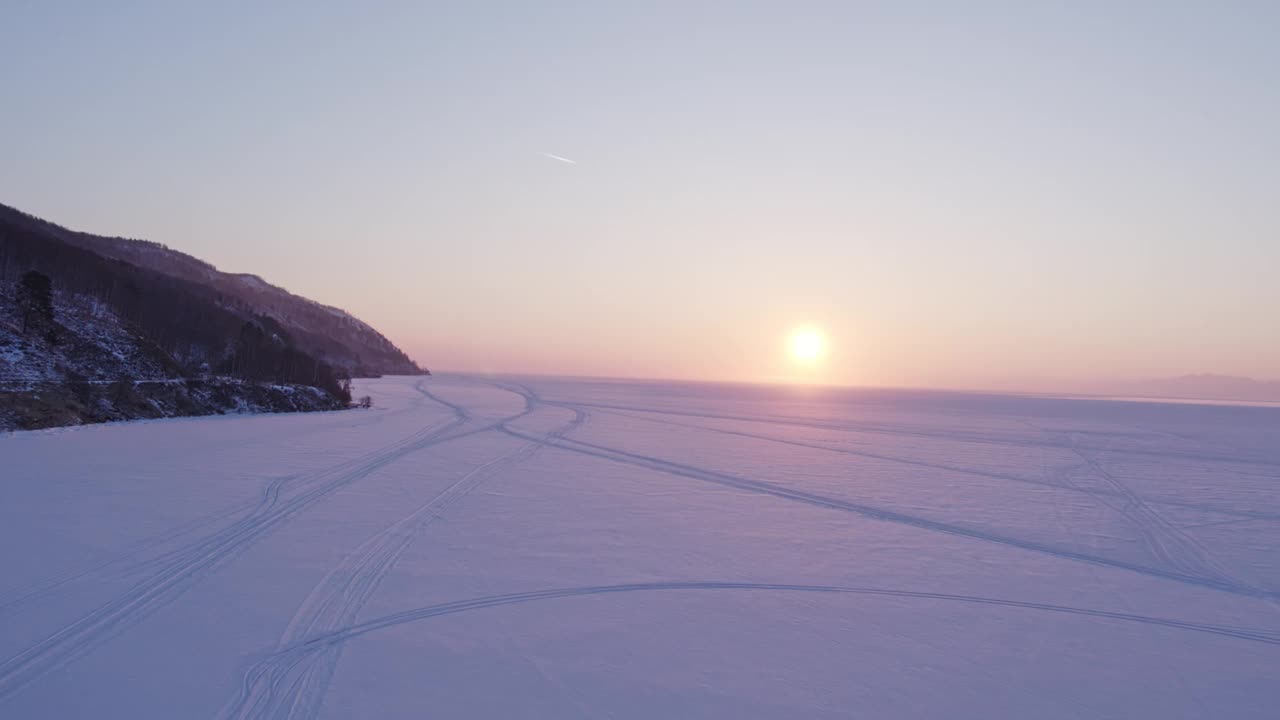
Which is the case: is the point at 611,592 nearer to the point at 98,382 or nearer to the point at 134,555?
the point at 134,555

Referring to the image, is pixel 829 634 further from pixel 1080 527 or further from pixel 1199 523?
pixel 1199 523

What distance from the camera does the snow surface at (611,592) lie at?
5.77 metres

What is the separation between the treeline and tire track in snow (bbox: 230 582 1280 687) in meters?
37.9

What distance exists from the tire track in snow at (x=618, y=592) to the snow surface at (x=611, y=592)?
0.15 ft

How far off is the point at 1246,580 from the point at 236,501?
748 inches

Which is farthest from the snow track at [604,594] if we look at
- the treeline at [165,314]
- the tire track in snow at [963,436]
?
the treeline at [165,314]

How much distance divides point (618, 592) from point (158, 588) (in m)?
5.95

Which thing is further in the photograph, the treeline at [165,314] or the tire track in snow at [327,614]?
the treeline at [165,314]

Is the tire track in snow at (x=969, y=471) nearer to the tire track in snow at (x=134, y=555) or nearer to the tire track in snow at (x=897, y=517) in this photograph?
the tire track in snow at (x=897, y=517)

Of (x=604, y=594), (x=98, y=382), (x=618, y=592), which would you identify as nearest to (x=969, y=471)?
(x=618, y=592)

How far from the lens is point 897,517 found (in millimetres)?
13875

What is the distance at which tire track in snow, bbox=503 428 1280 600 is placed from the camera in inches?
396

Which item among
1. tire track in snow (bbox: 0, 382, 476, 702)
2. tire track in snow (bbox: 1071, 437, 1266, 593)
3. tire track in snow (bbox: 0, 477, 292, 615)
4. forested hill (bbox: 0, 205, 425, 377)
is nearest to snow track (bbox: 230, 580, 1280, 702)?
tire track in snow (bbox: 0, 382, 476, 702)

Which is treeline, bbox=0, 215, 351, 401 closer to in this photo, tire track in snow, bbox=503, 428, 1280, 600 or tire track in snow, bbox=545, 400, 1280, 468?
tire track in snow, bbox=545, 400, 1280, 468
